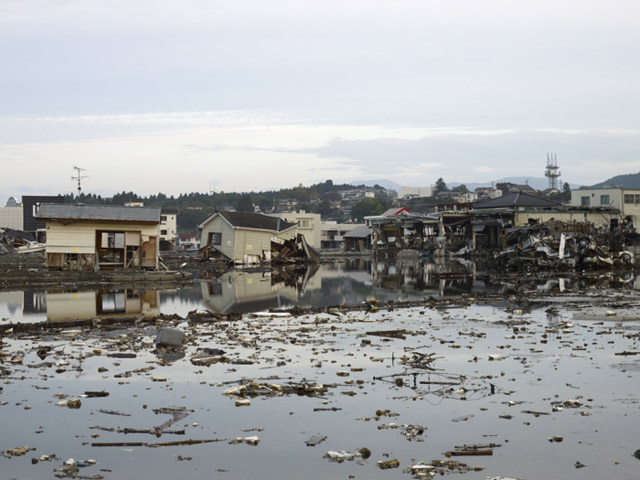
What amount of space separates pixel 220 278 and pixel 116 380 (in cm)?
2769

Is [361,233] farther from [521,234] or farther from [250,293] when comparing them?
[250,293]

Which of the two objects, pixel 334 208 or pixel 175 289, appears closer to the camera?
pixel 175 289

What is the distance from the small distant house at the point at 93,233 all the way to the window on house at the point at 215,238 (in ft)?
60.7

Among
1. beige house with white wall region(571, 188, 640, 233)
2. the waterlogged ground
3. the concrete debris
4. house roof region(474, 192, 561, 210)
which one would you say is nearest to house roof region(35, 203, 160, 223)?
the waterlogged ground

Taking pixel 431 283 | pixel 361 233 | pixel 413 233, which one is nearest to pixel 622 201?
pixel 413 233

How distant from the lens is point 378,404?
9.66m

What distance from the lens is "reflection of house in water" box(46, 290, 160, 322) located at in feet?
66.0

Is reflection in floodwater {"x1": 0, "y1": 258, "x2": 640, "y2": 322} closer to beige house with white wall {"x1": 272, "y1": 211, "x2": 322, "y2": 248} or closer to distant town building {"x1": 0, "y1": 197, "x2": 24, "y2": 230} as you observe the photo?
beige house with white wall {"x1": 272, "y1": 211, "x2": 322, "y2": 248}

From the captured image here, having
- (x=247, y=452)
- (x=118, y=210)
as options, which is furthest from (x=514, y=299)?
(x=118, y=210)

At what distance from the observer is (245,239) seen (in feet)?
185

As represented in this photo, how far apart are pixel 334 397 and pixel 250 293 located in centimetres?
1891

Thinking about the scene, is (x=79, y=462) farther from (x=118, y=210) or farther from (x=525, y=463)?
(x=118, y=210)

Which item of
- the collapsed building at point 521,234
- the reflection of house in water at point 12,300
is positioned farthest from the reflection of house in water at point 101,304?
the collapsed building at point 521,234

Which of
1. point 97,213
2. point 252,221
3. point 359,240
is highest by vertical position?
point 97,213
